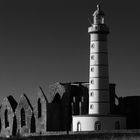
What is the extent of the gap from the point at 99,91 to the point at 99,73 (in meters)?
1.64

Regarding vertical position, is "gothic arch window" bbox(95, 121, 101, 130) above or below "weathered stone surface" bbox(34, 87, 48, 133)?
below

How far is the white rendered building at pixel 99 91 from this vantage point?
6091cm

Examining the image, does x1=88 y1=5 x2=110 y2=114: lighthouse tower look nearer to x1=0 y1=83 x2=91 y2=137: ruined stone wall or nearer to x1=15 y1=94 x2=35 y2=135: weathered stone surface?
x1=0 y1=83 x2=91 y2=137: ruined stone wall

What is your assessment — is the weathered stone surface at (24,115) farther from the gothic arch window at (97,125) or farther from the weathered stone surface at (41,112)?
the gothic arch window at (97,125)

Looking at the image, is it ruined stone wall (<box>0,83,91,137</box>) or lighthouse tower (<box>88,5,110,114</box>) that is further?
ruined stone wall (<box>0,83,91,137</box>)

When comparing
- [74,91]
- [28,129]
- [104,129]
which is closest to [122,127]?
[104,129]

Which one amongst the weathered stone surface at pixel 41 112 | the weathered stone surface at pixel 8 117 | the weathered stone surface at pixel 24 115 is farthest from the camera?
the weathered stone surface at pixel 8 117

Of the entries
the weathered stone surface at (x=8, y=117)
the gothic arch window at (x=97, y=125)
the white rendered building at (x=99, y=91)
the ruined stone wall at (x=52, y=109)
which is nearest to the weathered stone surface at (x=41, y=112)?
Answer: the ruined stone wall at (x=52, y=109)

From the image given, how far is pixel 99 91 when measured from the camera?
201 feet

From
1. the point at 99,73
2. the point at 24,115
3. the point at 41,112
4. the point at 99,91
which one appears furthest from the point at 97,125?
the point at 24,115

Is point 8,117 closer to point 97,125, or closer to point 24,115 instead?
point 24,115

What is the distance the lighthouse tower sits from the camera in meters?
61.0

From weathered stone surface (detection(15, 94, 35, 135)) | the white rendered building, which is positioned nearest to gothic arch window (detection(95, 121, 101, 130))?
the white rendered building

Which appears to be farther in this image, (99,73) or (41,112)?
(41,112)
